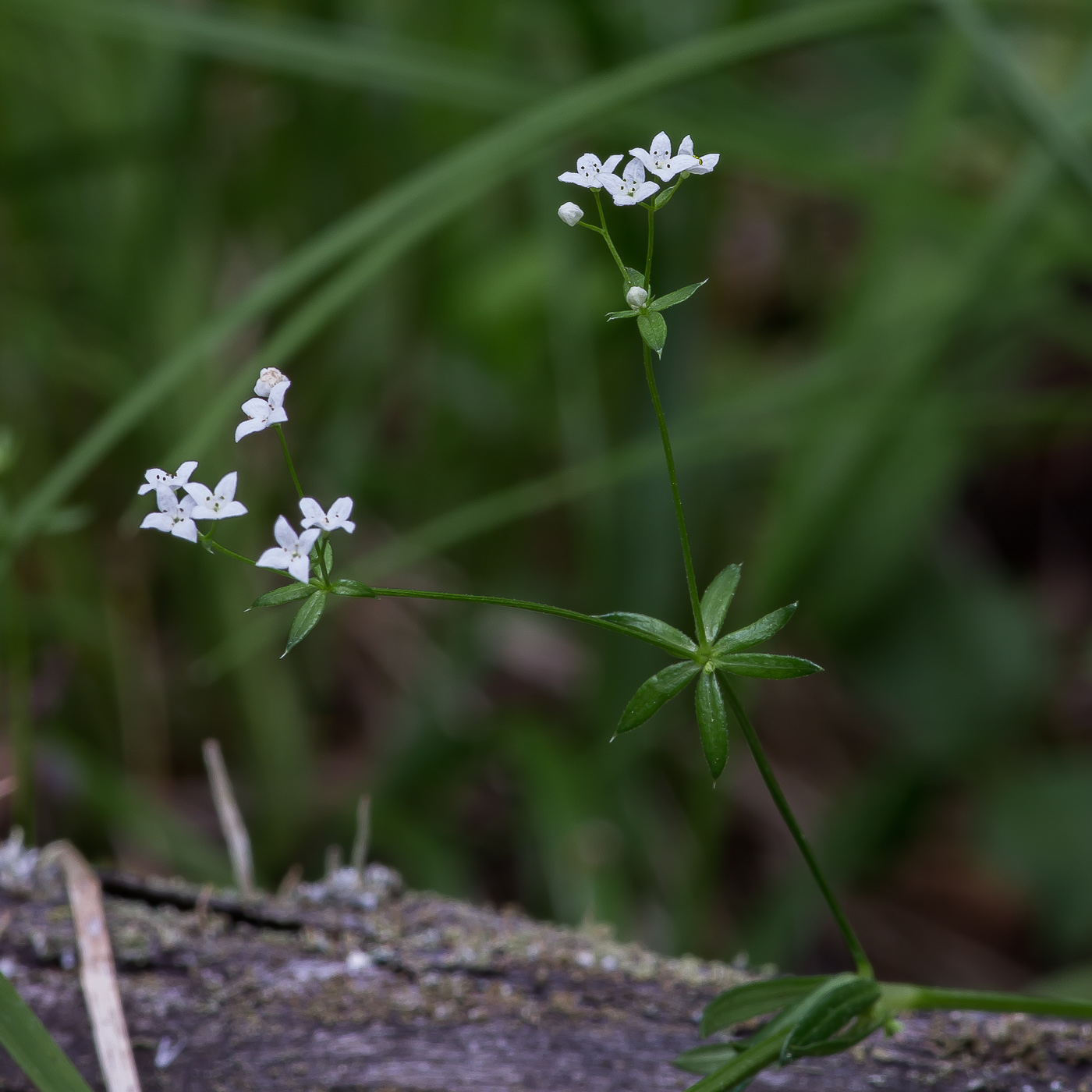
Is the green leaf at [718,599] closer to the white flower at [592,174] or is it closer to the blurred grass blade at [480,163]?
the white flower at [592,174]

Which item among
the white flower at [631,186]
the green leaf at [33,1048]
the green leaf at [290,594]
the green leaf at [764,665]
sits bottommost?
the green leaf at [33,1048]

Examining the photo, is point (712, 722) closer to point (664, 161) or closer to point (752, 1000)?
point (752, 1000)

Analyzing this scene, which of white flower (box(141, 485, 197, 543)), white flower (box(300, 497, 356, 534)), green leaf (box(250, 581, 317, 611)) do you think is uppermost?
white flower (box(141, 485, 197, 543))

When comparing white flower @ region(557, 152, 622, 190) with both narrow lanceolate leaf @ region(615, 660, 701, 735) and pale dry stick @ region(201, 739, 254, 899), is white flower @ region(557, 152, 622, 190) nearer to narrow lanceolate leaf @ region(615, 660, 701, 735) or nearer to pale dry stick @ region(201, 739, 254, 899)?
narrow lanceolate leaf @ region(615, 660, 701, 735)

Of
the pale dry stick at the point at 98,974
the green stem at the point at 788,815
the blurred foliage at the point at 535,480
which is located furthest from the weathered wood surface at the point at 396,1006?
the blurred foliage at the point at 535,480

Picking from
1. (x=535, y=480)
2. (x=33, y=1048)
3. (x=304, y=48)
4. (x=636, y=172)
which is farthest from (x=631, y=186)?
(x=535, y=480)

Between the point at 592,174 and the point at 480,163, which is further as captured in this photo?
the point at 480,163

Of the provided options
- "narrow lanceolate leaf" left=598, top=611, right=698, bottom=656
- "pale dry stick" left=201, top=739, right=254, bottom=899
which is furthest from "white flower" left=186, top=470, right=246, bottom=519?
"pale dry stick" left=201, top=739, right=254, bottom=899
